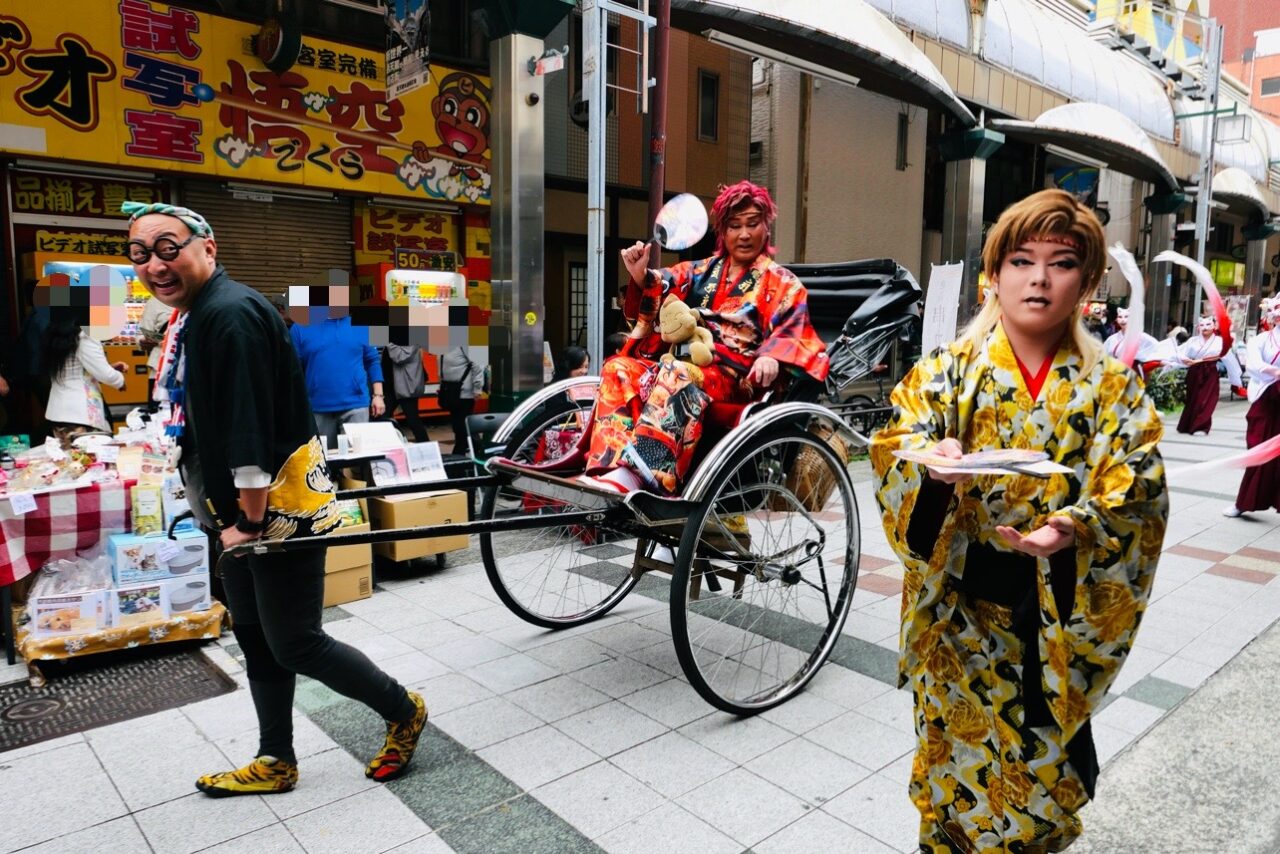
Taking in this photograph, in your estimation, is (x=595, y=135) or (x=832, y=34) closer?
(x=595, y=135)

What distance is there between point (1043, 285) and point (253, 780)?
9.17 feet

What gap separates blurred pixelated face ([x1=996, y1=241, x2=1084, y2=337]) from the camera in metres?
1.81

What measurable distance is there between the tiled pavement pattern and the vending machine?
283 cm

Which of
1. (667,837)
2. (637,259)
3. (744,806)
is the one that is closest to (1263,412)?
(637,259)

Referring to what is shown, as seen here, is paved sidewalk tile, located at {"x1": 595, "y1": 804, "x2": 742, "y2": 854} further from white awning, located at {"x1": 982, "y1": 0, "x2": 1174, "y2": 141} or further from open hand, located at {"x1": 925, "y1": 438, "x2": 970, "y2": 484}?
white awning, located at {"x1": 982, "y1": 0, "x2": 1174, "y2": 141}

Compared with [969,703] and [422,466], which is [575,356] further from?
[969,703]

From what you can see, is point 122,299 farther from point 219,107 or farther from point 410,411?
point 219,107

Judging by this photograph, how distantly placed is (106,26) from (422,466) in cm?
604

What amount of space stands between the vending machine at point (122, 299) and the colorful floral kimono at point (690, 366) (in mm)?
3208

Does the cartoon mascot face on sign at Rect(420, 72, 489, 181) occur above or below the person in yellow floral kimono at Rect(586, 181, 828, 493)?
above

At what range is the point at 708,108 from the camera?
44.3 ft

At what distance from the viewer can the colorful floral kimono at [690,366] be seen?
3.46 meters

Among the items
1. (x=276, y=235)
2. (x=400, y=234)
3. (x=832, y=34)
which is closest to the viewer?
(x=276, y=235)

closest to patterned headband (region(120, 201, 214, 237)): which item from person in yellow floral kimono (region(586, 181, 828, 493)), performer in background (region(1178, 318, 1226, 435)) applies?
person in yellow floral kimono (region(586, 181, 828, 493))
